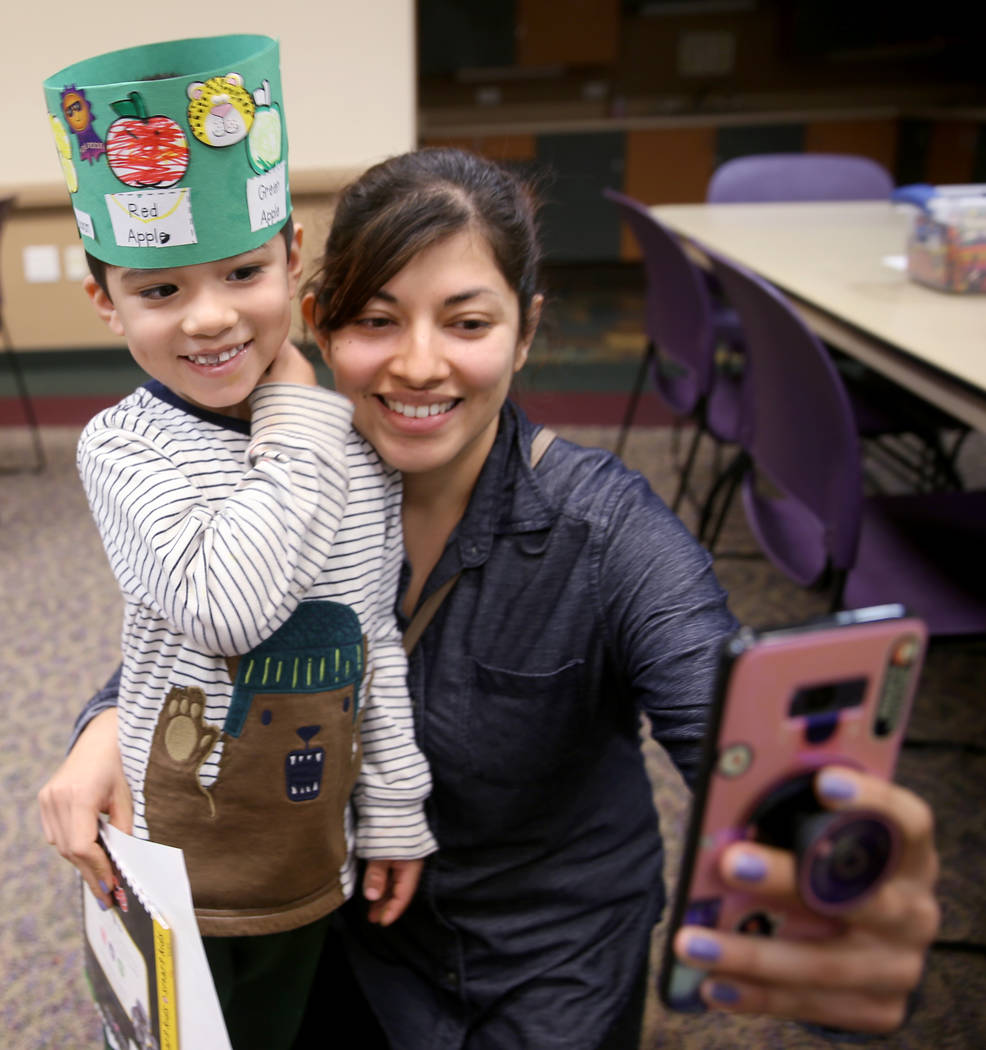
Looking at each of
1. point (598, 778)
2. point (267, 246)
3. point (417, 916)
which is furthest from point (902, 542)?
point (267, 246)

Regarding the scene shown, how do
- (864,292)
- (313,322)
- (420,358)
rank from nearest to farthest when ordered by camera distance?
(420,358)
(313,322)
(864,292)

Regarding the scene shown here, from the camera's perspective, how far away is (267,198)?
0.74 metres

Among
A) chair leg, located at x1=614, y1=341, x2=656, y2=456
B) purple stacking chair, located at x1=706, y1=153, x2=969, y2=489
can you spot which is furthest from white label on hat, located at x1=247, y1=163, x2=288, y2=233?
purple stacking chair, located at x1=706, y1=153, x2=969, y2=489

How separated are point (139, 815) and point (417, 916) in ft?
1.15

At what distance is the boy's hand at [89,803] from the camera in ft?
2.56

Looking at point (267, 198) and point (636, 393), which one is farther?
point (636, 393)

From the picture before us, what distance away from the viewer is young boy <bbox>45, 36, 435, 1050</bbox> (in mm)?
678

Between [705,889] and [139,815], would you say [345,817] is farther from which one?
[705,889]

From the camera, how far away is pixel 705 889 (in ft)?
1.39

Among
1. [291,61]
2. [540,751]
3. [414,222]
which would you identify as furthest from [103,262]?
[291,61]

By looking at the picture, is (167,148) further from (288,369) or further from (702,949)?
(702,949)

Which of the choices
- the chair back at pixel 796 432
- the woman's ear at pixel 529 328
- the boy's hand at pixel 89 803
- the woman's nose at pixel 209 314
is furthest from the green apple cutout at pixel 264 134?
the chair back at pixel 796 432

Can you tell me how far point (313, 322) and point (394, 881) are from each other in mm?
555

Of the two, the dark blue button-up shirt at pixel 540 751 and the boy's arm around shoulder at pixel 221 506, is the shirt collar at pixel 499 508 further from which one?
the boy's arm around shoulder at pixel 221 506
